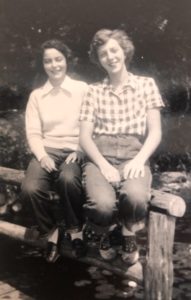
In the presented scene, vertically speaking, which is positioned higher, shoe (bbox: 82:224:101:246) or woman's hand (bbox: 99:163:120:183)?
woman's hand (bbox: 99:163:120:183)

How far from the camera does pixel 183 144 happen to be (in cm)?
519

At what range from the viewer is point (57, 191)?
2418 mm

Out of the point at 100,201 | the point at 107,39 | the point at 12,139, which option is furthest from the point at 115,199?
the point at 12,139

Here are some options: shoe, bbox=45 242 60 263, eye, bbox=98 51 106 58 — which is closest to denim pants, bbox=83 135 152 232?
shoe, bbox=45 242 60 263

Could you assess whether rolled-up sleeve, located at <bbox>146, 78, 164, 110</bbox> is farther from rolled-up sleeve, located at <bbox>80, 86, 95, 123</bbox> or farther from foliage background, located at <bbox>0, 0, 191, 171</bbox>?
foliage background, located at <bbox>0, 0, 191, 171</bbox>

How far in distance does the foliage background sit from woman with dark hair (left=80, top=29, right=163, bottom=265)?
2536 mm

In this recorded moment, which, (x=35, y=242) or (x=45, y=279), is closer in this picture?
(x=35, y=242)

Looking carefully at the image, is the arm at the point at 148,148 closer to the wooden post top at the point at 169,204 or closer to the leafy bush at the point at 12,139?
the wooden post top at the point at 169,204

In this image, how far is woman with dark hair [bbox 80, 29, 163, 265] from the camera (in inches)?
86.2

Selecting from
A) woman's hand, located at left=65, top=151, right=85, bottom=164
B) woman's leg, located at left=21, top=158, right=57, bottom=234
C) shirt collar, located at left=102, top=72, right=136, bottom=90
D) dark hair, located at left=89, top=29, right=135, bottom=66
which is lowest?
woman's leg, located at left=21, top=158, right=57, bottom=234

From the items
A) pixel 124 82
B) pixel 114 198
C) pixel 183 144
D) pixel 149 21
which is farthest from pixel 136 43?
pixel 114 198

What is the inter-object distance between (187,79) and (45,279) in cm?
295

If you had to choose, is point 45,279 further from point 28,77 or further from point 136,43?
point 136,43

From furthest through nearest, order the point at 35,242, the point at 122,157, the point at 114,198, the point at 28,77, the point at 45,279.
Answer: the point at 28,77, the point at 45,279, the point at 35,242, the point at 122,157, the point at 114,198
